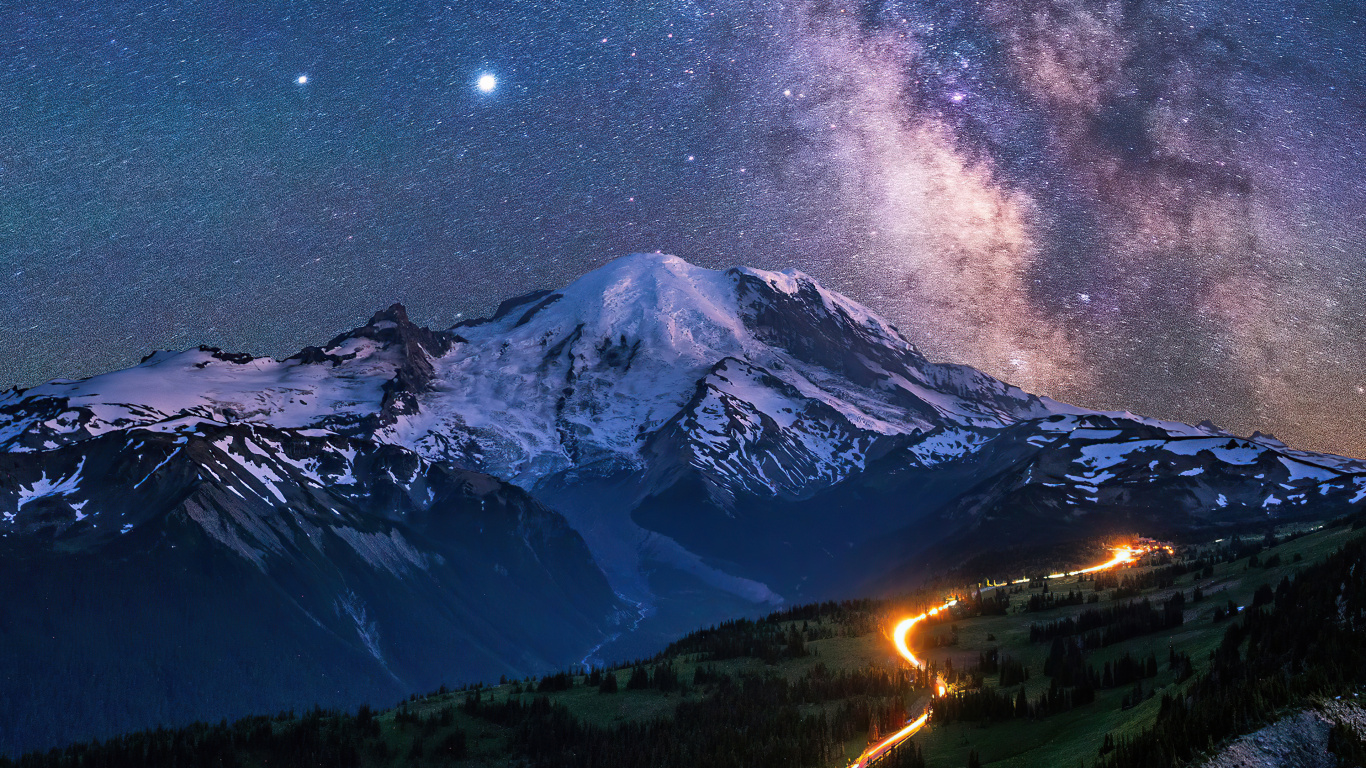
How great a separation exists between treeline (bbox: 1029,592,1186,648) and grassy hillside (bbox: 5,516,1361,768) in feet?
0.73

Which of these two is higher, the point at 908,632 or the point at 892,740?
the point at 908,632

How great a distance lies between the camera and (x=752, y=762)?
245 feet

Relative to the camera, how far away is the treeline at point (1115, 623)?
8506 cm

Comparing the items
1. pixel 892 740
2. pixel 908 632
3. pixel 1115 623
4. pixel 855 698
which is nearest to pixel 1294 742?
pixel 892 740

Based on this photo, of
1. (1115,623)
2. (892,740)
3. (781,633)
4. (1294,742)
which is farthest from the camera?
(781,633)

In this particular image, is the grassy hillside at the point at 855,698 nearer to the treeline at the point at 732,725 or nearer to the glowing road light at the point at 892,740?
the treeline at the point at 732,725

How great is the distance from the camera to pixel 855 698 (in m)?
87.0

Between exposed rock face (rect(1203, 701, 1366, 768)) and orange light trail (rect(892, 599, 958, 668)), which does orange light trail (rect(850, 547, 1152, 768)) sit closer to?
orange light trail (rect(892, 599, 958, 668))

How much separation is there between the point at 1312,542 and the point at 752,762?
191ft

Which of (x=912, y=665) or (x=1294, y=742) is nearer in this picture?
(x=1294, y=742)

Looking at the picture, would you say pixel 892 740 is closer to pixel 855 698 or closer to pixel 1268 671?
pixel 855 698

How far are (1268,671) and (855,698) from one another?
38.4 meters

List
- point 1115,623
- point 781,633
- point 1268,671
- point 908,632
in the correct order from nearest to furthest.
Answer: point 1268,671 → point 1115,623 → point 908,632 → point 781,633

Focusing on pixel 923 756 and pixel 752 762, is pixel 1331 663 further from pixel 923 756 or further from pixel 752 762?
pixel 752 762
